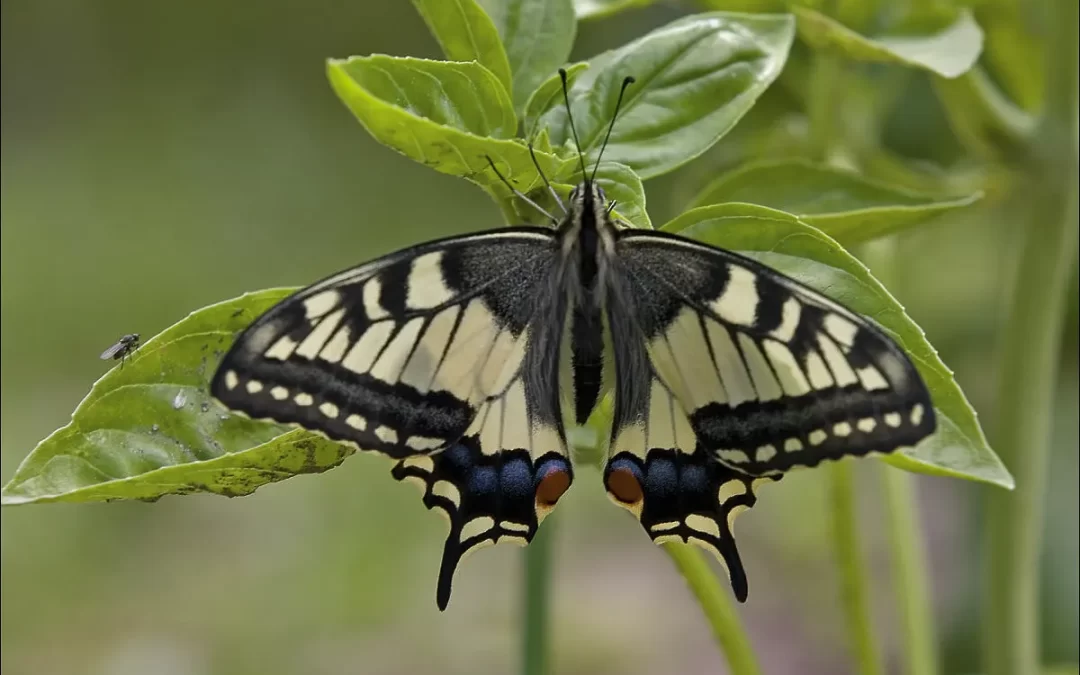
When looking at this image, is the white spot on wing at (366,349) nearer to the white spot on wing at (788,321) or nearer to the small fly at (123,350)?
A: the small fly at (123,350)

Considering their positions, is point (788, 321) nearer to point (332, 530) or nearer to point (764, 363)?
point (764, 363)

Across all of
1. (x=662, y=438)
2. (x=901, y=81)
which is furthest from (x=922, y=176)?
(x=662, y=438)

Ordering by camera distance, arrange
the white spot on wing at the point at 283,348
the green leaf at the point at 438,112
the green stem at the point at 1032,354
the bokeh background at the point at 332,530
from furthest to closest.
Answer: the bokeh background at the point at 332,530 < the green stem at the point at 1032,354 < the white spot on wing at the point at 283,348 < the green leaf at the point at 438,112

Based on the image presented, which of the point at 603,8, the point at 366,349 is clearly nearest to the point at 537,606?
the point at 366,349

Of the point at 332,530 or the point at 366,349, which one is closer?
the point at 366,349

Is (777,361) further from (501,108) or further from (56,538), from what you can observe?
(56,538)

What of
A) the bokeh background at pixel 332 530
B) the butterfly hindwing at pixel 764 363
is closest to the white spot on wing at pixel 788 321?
the butterfly hindwing at pixel 764 363

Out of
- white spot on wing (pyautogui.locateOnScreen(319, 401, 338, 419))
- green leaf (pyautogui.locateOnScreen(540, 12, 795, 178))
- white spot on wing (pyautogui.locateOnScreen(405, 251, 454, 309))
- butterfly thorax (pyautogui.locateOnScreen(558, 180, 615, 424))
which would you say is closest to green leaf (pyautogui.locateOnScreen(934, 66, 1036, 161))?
green leaf (pyautogui.locateOnScreen(540, 12, 795, 178))
